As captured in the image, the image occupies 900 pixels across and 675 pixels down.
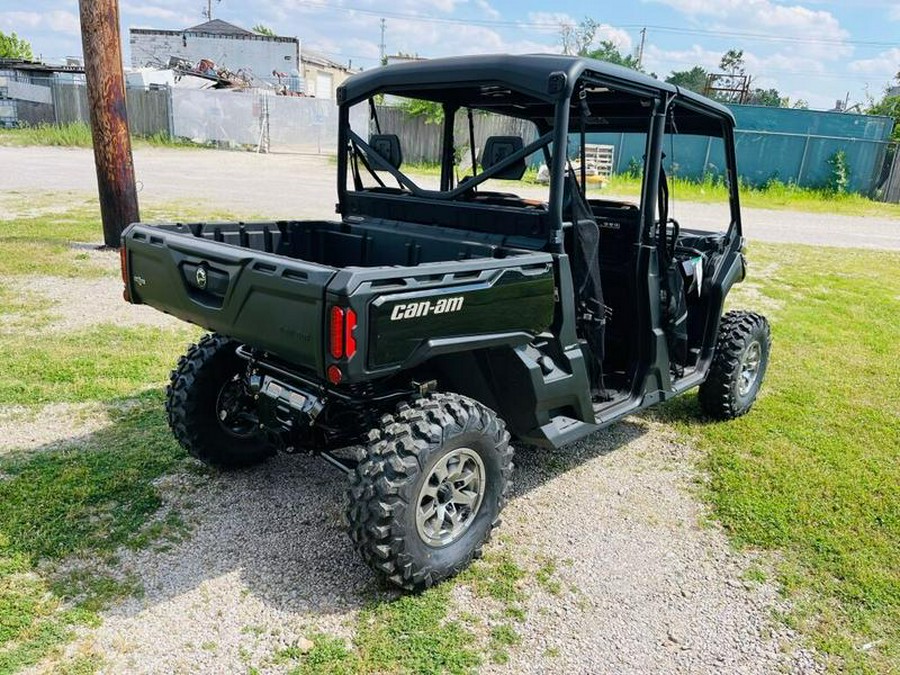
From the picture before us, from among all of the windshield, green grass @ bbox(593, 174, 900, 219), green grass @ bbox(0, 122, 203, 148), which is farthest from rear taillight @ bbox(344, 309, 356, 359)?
green grass @ bbox(0, 122, 203, 148)

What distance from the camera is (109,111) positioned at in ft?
28.8

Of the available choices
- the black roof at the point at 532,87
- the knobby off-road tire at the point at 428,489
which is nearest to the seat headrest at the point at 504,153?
Answer: the black roof at the point at 532,87

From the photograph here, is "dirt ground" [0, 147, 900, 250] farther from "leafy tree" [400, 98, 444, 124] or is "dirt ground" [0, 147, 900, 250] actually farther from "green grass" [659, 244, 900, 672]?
"green grass" [659, 244, 900, 672]

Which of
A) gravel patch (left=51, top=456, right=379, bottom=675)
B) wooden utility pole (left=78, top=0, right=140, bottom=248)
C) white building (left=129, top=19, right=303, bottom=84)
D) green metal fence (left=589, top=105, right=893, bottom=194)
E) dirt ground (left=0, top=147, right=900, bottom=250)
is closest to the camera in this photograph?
gravel patch (left=51, top=456, right=379, bottom=675)

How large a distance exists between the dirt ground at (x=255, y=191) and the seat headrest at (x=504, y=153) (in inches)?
370

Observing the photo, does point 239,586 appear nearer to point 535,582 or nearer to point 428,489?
point 428,489

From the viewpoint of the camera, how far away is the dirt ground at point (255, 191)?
14133 millimetres

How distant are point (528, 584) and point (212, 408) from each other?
73.8 inches

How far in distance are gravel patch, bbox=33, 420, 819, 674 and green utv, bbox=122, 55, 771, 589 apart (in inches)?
11.8

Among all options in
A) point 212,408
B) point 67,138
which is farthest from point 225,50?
point 212,408

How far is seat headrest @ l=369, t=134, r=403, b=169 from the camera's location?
412 centimetres

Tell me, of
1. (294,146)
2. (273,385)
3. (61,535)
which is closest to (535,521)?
(273,385)

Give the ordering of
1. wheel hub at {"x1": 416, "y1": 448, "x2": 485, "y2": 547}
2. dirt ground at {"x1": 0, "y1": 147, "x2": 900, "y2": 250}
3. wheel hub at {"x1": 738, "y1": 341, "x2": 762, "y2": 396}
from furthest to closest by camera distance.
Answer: dirt ground at {"x1": 0, "y1": 147, "x2": 900, "y2": 250} < wheel hub at {"x1": 738, "y1": 341, "x2": 762, "y2": 396} < wheel hub at {"x1": 416, "y1": 448, "x2": 485, "y2": 547}

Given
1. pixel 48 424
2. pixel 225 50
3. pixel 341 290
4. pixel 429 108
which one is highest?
pixel 225 50
